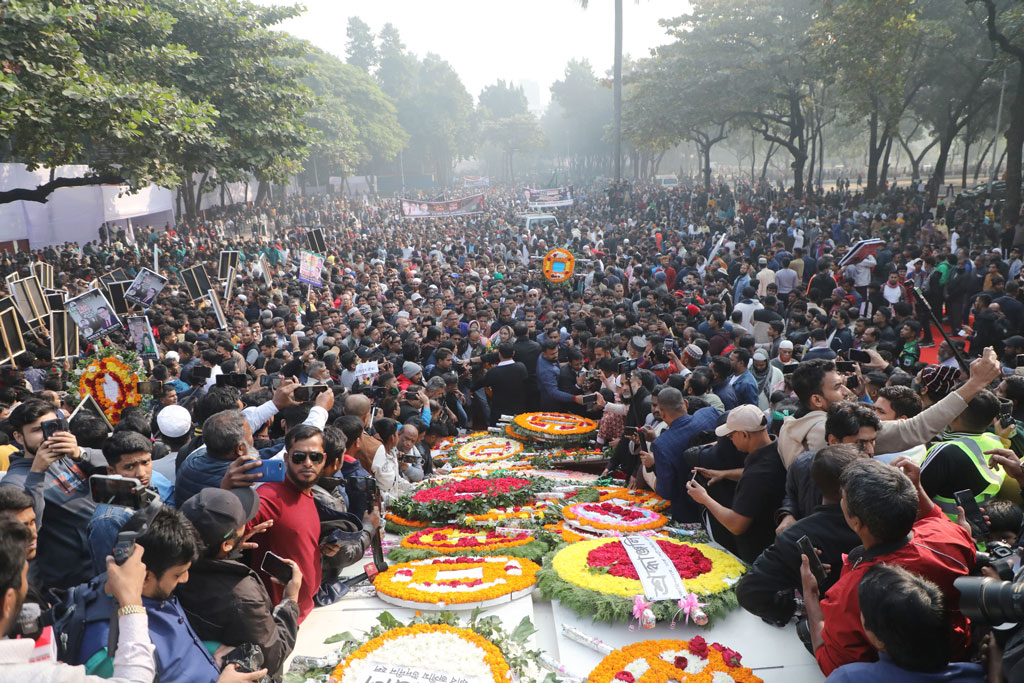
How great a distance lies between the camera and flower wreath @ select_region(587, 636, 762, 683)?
413cm

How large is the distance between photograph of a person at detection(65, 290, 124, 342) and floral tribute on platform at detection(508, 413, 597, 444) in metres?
7.28

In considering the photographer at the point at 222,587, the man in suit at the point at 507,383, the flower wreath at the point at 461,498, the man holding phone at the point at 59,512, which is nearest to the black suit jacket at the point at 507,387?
the man in suit at the point at 507,383

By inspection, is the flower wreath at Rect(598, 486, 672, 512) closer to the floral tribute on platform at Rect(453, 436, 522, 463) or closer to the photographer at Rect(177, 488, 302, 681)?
the floral tribute on platform at Rect(453, 436, 522, 463)

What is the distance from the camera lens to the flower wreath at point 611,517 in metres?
6.09

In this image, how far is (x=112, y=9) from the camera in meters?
14.7

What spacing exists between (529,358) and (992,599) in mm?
8103

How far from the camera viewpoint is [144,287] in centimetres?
1505

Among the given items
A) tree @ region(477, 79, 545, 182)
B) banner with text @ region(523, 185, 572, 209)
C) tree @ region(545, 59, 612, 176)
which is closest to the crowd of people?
banner with text @ region(523, 185, 572, 209)

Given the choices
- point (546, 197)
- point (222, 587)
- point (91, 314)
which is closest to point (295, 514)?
point (222, 587)

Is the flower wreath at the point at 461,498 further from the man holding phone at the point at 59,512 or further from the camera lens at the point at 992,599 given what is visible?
the camera lens at the point at 992,599

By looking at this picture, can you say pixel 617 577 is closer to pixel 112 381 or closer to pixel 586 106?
pixel 112 381

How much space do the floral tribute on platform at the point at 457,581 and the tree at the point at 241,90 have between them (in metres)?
16.9

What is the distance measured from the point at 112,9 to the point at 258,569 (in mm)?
14746

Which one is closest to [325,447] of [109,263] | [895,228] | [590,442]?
[590,442]
